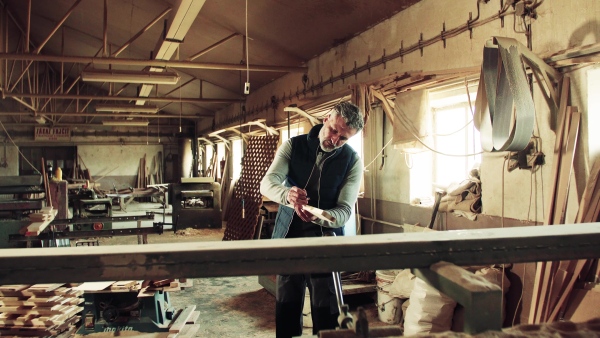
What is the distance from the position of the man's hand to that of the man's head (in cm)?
39

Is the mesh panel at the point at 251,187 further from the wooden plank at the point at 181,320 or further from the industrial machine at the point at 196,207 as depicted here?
the wooden plank at the point at 181,320

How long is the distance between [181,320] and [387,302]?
181cm

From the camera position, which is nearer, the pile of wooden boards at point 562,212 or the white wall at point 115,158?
the pile of wooden boards at point 562,212

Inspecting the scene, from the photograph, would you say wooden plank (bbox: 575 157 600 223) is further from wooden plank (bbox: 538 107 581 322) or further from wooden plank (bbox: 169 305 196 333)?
wooden plank (bbox: 169 305 196 333)

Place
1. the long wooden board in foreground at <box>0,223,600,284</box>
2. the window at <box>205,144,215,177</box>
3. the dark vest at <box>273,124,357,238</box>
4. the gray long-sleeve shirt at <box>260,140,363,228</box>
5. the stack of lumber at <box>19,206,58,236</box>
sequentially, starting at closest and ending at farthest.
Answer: the long wooden board in foreground at <box>0,223,600,284</box> < the gray long-sleeve shirt at <box>260,140,363,228</box> < the dark vest at <box>273,124,357,238</box> < the stack of lumber at <box>19,206,58,236</box> < the window at <box>205,144,215,177</box>

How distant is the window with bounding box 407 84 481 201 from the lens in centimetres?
396

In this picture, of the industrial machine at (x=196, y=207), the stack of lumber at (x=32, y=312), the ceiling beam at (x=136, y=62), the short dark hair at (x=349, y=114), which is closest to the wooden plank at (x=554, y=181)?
the short dark hair at (x=349, y=114)

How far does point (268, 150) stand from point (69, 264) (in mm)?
6373

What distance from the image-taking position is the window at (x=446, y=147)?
3.96m

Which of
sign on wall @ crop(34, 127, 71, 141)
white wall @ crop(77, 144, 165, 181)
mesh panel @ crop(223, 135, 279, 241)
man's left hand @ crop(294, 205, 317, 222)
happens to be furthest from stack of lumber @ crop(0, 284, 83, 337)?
white wall @ crop(77, 144, 165, 181)

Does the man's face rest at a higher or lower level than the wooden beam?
higher

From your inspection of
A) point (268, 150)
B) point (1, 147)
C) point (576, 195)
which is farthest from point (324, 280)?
point (1, 147)

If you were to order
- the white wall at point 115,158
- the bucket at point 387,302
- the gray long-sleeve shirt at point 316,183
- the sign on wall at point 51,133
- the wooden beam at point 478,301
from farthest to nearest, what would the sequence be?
the white wall at point 115,158
the sign on wall at point 51,133
the bucket at point 387,302
the gray long-sleeve shirt at point 316,183
the wooden beam at point 478,301

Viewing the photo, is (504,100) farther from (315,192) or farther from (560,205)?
(315,192)
